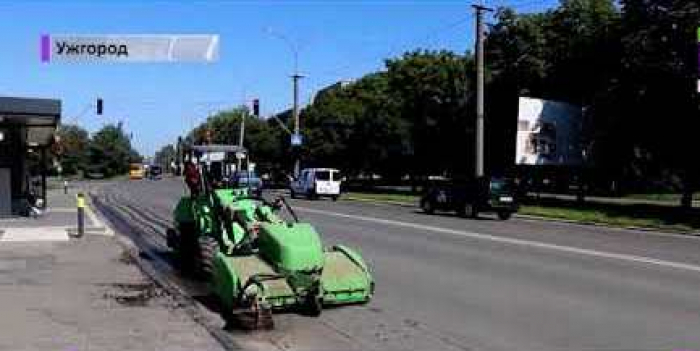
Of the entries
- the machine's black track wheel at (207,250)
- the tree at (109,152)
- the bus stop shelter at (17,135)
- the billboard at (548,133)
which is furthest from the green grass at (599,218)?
the tree at (109,152)

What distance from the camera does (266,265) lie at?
12352 millimetres

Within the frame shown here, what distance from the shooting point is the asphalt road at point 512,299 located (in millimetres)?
10617

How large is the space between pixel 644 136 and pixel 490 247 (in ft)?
80.0

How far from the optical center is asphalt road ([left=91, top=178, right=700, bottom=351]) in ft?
34.8

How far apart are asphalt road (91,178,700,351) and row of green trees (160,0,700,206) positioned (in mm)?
18301

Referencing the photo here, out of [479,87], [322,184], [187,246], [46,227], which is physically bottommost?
[46,227]

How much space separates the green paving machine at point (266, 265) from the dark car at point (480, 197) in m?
23.7

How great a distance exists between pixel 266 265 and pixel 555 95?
43994 millimetres

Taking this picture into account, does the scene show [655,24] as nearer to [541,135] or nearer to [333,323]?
[541,135]

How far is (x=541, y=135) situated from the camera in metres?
49.0

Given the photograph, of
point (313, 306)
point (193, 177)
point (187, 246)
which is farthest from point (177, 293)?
point (187, 246)

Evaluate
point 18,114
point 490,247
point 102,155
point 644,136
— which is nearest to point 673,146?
point 644,136

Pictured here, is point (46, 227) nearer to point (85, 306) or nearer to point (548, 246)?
point (548, 246)

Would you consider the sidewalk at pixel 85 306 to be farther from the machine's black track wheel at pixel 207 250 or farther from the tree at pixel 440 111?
the tree at pixel 440 111
